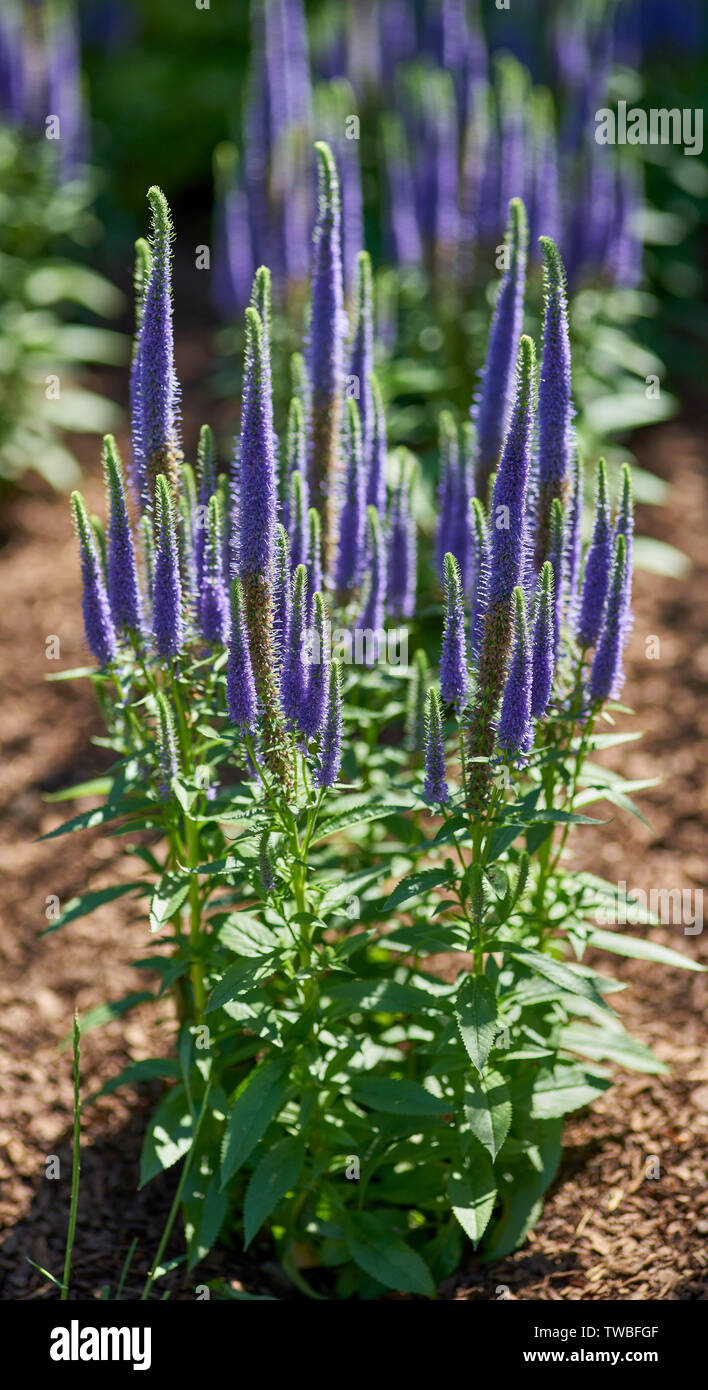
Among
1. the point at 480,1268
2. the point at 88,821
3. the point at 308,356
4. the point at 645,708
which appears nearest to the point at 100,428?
the point at 645,708

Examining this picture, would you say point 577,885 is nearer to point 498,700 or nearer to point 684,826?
point 498,700

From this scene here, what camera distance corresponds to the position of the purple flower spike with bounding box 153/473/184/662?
13.9ft

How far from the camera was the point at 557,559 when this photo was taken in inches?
182

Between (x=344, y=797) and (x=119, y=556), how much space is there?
1.19 metres

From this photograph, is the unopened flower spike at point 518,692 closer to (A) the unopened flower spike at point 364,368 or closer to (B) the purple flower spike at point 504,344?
(B) the purple flower spike at point 504,344

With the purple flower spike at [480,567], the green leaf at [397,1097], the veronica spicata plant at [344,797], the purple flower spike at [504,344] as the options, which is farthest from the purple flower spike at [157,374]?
the green leaf at [397,1097]

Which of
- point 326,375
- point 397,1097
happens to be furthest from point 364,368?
point 397,1097

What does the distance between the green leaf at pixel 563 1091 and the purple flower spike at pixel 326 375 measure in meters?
2.12

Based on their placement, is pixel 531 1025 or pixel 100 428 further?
pixel 100 428

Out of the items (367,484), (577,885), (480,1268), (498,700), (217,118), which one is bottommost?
(480,1268)

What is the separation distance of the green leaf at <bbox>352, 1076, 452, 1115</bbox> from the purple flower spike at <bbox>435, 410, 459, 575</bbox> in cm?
201

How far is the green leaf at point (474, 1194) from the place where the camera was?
15.0 ft

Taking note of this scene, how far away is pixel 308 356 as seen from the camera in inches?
218

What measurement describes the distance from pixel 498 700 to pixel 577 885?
112 centimetres
